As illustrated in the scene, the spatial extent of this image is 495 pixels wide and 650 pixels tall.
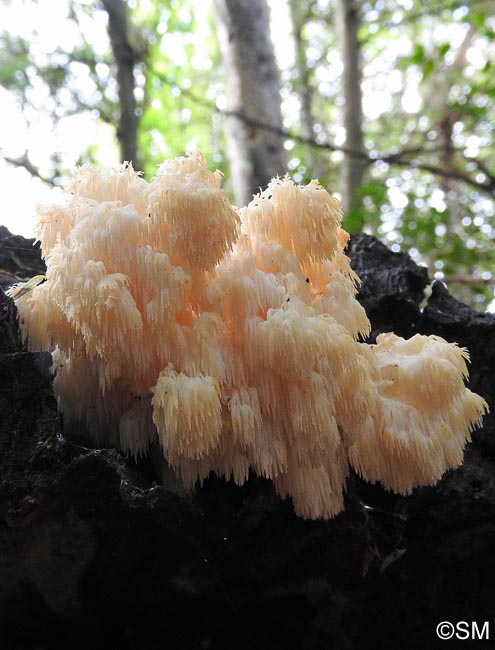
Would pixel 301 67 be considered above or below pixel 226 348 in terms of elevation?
above

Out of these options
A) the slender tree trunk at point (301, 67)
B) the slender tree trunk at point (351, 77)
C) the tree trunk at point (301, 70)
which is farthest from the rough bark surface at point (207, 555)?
the slender tree trunk at point (301, 67)

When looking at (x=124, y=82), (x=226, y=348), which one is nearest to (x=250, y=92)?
(x=124, y=82)

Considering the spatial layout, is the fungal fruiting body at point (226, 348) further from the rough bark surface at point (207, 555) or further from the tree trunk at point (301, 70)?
the tree trunk at point (301, 70)

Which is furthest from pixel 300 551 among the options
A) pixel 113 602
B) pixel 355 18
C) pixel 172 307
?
pixel 355 18

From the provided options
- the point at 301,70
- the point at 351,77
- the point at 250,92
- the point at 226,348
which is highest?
the point at 301,70

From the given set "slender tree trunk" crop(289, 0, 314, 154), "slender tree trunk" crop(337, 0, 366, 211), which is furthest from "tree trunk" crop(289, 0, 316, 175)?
"slender tree trunk" crop(337, 0, 366, 211)

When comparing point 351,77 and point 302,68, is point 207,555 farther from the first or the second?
point 302,68
